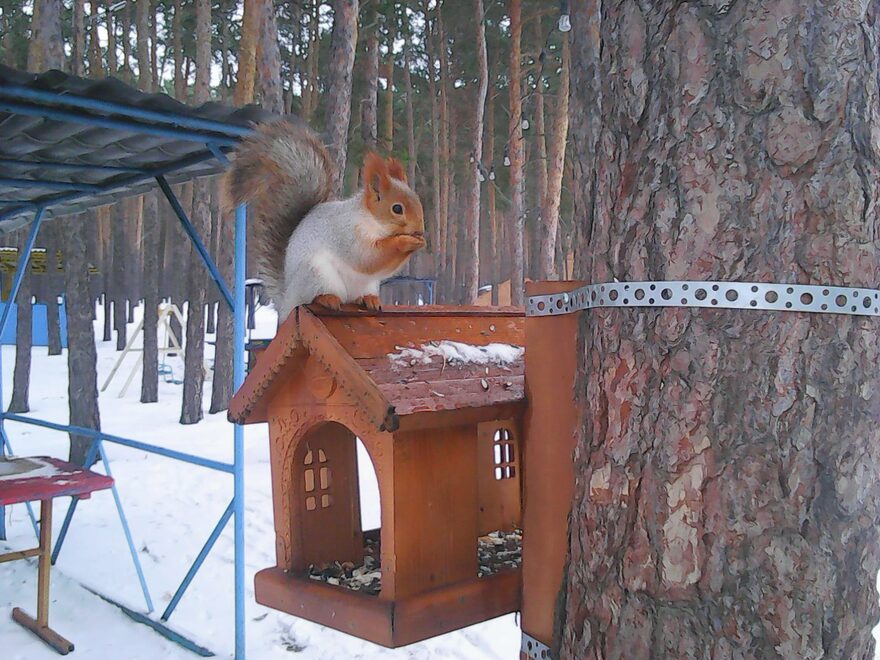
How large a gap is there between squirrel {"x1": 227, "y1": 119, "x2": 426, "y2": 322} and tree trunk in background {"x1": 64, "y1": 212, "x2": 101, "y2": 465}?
5418mm

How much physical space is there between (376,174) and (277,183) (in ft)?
1.07

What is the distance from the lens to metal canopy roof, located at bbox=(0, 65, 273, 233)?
8.51 ft

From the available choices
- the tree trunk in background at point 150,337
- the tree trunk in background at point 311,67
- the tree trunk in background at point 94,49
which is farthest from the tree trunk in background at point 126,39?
the tree trunk in background at point 150,337

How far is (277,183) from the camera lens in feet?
5.15

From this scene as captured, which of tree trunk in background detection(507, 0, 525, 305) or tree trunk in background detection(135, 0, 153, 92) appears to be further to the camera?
tree trunk in background detection(507, 0, 525, 305)

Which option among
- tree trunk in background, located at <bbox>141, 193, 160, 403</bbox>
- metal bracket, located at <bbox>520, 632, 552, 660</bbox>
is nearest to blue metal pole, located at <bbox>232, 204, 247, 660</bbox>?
metal bracket, located at <bbox>520, 632, 552, 660</bbox>

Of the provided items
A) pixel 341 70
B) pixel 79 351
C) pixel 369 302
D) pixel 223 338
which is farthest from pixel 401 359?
pixel 223 338

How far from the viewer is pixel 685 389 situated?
3.03ft

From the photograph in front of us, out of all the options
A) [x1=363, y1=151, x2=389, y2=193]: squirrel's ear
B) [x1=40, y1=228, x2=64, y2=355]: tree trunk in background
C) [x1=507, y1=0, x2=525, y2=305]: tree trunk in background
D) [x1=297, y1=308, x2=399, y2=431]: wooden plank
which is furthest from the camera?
[x1=40, y1=228, x2=64, y2=355]: tree trunk in background

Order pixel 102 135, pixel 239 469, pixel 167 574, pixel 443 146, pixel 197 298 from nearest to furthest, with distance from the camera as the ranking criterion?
pixel 102 135 → pixel 239 469 → pixel 167 574 → pixel 197 298 → pixel 443 146

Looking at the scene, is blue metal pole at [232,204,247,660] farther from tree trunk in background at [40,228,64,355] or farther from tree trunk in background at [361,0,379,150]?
tree trunk in background at [40,228,64,355]

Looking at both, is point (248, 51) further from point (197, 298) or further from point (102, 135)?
point (197, 298)

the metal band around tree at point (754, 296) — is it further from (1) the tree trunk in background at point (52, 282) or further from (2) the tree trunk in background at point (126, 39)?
(2) the tree trunk in background at point (126, 39)

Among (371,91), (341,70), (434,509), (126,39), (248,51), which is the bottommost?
(434,509)
